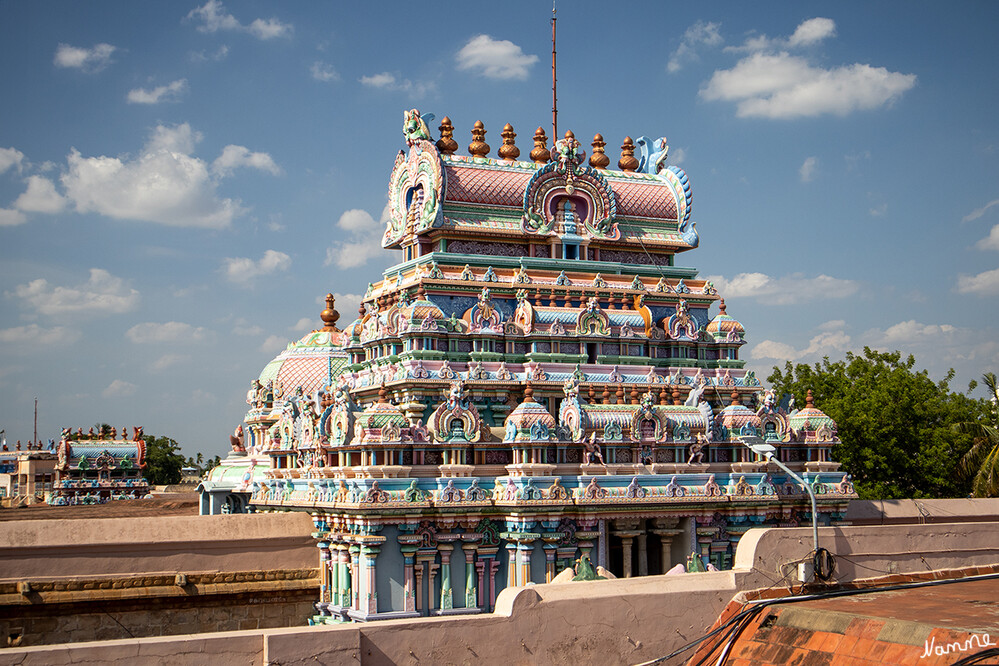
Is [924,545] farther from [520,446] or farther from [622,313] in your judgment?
[622,313]

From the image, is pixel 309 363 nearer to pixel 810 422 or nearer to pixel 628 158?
pixel 628 158

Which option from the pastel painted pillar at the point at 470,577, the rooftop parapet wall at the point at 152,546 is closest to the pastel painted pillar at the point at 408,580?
the pastel painted pillar at the point at 470,577

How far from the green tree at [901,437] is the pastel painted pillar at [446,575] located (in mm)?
20837

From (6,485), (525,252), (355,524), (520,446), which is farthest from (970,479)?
(6,485)

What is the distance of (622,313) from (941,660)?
21.3 meters

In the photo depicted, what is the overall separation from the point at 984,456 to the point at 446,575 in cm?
2501

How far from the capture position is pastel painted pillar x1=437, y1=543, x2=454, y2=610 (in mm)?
24250

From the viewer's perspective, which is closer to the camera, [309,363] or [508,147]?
[508,147]

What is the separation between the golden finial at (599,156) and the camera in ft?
111

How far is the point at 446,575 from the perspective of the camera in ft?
79.8

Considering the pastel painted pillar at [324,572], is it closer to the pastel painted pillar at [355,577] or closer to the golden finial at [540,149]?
the pastel painted pillar at [355,577]

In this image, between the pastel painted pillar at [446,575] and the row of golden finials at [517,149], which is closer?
the pastel painted pillar at [446,575]

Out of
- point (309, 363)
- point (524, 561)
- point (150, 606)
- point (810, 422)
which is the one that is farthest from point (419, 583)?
point (309, 363)

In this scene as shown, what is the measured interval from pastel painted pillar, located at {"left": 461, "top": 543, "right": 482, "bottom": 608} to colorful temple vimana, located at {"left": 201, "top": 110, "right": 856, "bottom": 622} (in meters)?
0.05
